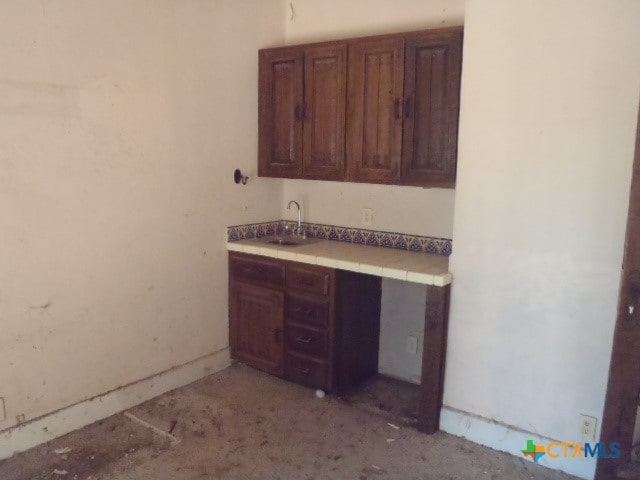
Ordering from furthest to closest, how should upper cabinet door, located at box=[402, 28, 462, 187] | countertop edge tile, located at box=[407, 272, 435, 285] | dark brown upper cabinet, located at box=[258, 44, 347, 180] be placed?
dark brown upper cabinet, located at box=[258, 44, 347, 180], upper cabinet door, located at box=[402, 28, 462, 187], countertop edge tile, located at box=[407, 272, 435, 285]

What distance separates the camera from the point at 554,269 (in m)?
2.52

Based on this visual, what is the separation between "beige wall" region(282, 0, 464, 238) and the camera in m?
3.26

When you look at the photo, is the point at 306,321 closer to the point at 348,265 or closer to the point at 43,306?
the point at 348,265

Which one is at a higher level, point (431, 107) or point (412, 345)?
point (431, 107)

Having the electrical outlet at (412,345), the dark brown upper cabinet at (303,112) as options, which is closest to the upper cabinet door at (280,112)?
the dark brown upper cabinet at (303,112)

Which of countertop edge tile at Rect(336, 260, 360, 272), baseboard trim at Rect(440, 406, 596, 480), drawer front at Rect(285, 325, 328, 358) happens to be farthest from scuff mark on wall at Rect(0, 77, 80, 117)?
baseboard trim at Rect(440, 406, 596, 480)

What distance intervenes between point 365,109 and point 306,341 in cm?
142

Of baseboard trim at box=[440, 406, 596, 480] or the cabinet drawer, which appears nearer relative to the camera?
baseboard trim at box=[440, 406, 596, 480]

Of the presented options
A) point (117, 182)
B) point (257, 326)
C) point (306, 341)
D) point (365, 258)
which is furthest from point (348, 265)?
point (117, 182)

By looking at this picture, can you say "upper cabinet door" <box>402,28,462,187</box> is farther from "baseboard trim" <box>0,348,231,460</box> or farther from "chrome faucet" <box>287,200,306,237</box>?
"baseboard trim" <box>0,348,231,460</box>

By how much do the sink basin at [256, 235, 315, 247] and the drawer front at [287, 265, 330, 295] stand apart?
0.31 meters

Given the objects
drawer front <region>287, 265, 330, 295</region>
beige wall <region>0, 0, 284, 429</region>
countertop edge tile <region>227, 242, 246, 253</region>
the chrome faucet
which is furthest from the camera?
the chrome faucet

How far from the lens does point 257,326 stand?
11.7 ft

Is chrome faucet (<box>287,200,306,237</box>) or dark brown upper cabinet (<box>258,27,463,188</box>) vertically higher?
dark brown upper cabinet (<box>258,27,463,188</box>)
